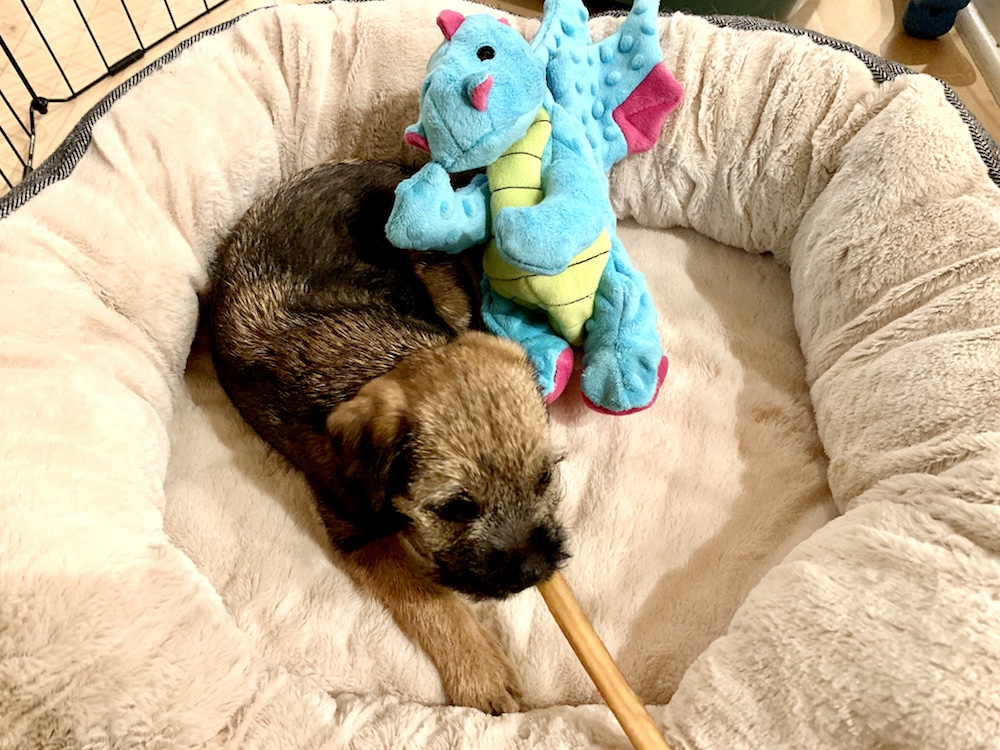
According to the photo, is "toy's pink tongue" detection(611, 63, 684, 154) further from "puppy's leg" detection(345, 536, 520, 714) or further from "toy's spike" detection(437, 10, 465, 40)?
"puppy's leg" detection(345, 536, 520, 714)

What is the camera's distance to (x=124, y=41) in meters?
3.06

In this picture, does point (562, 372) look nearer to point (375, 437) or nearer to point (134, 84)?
point (375, 437)

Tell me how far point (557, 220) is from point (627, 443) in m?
0.63

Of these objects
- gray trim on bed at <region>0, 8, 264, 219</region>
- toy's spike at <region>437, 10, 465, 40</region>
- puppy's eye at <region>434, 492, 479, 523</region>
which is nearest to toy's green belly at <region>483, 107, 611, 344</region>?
toy's spike at <region>437, 10, 465, 40</region>

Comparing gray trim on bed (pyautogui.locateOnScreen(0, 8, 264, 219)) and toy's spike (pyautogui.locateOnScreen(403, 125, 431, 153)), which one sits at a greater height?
gray trim on bed (pyautogui.locateOnScreen(0, 8, 264, 219))

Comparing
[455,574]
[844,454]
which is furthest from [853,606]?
[455,574]

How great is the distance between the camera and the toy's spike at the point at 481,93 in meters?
1.48

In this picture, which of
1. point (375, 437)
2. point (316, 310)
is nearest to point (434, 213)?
point (316, 310)

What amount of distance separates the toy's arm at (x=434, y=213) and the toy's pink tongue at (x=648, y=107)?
54 centimetres

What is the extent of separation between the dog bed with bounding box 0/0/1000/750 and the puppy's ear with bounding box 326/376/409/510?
39 centimetres

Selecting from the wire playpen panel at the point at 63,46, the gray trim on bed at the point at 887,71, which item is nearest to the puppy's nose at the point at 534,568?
the gray trim on bed at the point at 887,71

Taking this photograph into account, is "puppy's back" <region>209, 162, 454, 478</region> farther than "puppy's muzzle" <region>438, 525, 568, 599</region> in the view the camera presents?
Yes

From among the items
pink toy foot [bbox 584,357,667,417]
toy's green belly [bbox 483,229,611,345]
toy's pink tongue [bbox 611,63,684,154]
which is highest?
toy's pink tongue [bbox 611,63,684,154]

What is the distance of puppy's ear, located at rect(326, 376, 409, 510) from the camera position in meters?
1.38
